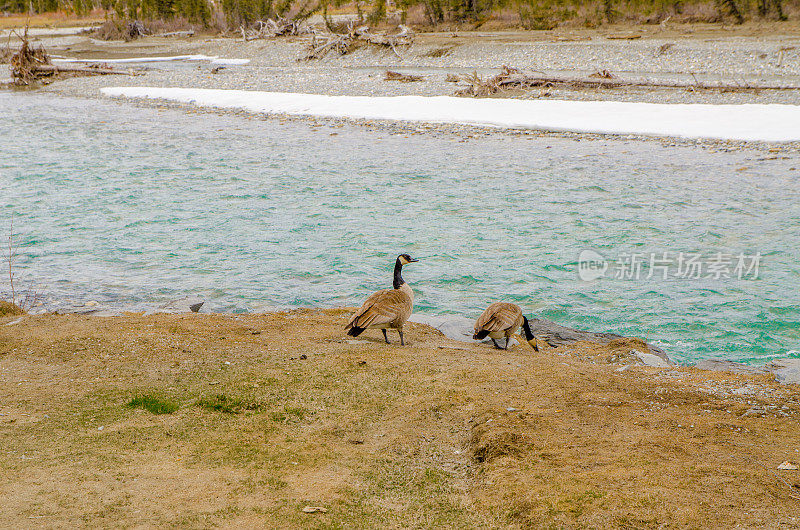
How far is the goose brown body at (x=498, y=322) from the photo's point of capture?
8414mm

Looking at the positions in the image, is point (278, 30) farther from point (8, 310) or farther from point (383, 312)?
point (383, 312)

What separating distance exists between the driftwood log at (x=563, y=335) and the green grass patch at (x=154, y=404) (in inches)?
192

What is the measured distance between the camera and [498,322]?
841 centimetres

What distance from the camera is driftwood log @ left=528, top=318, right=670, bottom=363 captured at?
375 inches

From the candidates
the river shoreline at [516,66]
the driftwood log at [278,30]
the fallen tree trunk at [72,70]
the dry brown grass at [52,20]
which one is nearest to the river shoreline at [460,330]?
the river shoreline at [516,66]

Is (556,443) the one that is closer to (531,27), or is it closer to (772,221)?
(772,221)

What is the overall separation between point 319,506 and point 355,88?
3193 cm

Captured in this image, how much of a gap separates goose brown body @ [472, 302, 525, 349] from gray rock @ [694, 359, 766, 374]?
2.25 m

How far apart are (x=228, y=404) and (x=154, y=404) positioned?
64cm

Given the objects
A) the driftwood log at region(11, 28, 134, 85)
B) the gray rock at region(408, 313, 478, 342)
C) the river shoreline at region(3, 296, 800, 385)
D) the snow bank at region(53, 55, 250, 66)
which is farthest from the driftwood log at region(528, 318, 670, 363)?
the snow bank at region(53, 55, 250, 66)

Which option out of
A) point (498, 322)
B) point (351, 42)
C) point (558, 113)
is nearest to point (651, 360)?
point (498, 322)

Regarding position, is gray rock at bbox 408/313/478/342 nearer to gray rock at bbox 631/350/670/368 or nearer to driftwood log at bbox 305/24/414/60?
gray rock at bbox 631/350/670/368

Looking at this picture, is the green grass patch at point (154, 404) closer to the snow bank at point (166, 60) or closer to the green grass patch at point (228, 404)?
the green grass patch at point (228, 404)

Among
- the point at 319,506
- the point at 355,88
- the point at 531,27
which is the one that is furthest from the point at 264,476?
the point at 531,27
